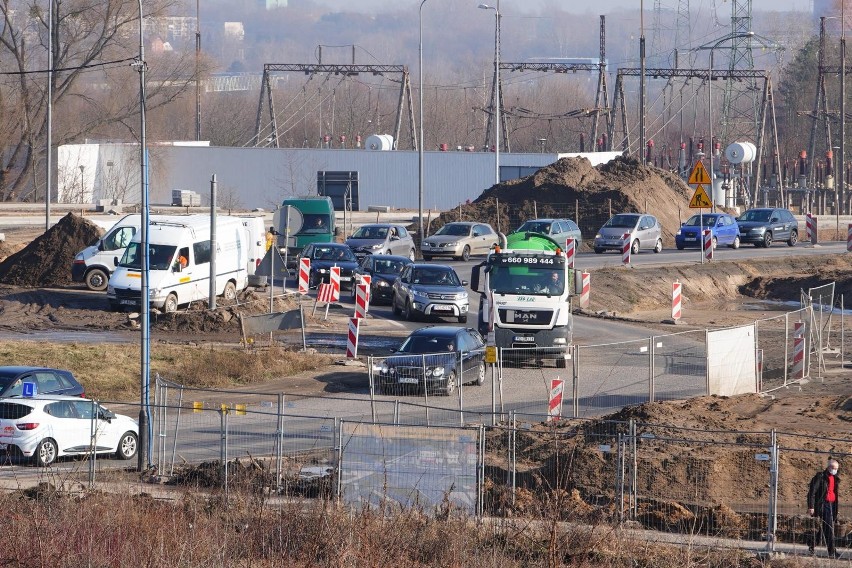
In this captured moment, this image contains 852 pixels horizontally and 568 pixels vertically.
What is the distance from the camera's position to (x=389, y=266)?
36.7 metres

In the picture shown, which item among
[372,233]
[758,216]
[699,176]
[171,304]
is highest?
[699,176]

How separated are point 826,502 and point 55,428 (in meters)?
11.1

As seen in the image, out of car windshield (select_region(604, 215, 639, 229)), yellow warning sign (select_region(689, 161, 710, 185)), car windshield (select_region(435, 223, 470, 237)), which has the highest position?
yellow warning sign (select_region(689, 161, 710, 185))

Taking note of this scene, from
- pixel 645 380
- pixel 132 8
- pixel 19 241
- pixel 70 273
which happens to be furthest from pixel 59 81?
pixel 645 380

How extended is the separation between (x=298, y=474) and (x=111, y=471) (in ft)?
11.6

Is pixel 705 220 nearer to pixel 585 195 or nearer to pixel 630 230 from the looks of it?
pixel 630 230

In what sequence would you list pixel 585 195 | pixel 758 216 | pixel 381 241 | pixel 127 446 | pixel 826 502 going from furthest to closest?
pixel 585 195, pixel 758 216, pixel 381 241, pixel 127 446, pixel 826 502

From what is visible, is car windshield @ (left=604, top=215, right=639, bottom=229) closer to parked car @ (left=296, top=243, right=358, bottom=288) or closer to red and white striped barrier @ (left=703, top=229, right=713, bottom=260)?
red and white striped barrier @ (left=703, top=229, right=713, bottom=260)

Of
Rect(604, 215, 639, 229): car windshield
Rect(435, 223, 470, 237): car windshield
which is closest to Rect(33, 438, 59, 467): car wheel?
Rect(435, 223, 470, 237): car windshield

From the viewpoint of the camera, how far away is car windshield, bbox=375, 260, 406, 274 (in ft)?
120

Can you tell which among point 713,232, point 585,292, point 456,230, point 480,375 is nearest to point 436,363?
point 480,375

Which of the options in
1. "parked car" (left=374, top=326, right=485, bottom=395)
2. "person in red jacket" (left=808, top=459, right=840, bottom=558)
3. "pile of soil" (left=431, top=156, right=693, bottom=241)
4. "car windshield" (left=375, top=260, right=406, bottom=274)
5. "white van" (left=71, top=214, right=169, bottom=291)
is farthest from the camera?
"pile of soil" (left=431, top=156, right=693, bottom=241)

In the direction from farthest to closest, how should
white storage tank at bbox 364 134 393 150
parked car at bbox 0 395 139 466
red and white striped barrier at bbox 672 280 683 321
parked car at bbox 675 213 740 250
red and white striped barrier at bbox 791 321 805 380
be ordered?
white storage tank at bbox 364 134 393 150, parked car at bbox 675 213 740 250, red and white striped barrier at bbox 672 280 683 321, red and white striped barrier at bbox 791 321 805 380, parked car at bbox 0 395 139 466

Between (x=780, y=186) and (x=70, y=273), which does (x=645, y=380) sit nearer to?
(x=70, y=273)
